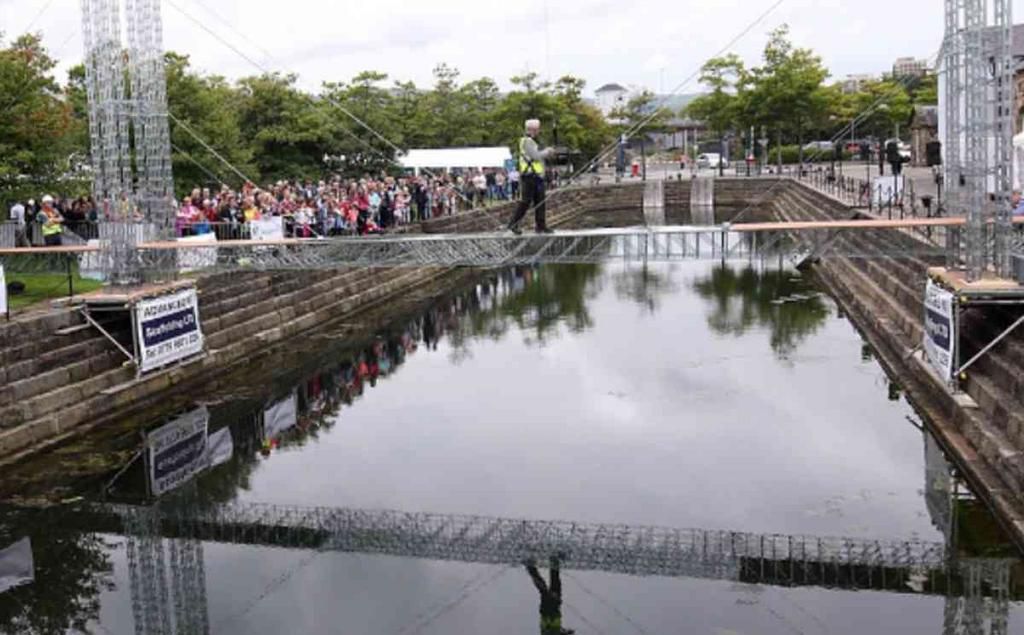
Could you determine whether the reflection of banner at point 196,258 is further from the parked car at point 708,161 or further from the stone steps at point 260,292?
the parked car at point 708,161

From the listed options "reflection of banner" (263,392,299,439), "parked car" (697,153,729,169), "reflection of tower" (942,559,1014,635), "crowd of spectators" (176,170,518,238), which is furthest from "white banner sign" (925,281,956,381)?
"parked car" (697,153,729,169)

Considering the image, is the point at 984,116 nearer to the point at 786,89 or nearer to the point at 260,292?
the point at 260,292

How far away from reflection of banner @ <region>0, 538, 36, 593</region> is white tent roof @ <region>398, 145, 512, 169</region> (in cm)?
3269

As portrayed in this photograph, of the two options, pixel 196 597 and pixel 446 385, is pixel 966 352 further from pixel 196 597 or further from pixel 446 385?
pixel 196 597

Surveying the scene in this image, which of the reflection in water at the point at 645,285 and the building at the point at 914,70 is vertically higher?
the building at the point at 914,70

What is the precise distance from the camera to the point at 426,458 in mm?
15008

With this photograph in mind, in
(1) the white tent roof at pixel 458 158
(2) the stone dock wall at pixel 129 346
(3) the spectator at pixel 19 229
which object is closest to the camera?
(2) the stone dock wall at pixel 129 346

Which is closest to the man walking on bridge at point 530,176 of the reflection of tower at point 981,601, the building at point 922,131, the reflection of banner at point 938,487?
the reflection of banner at point 938,487

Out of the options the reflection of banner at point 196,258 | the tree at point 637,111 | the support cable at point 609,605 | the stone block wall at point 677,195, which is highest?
the tree at point 637,111

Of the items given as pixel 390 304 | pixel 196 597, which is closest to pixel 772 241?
pixel 196 597

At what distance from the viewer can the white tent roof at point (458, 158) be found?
44125 mm

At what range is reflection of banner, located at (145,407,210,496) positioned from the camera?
579 inches

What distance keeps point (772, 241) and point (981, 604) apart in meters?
7.41

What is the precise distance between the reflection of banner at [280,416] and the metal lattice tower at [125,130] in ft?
10.5
